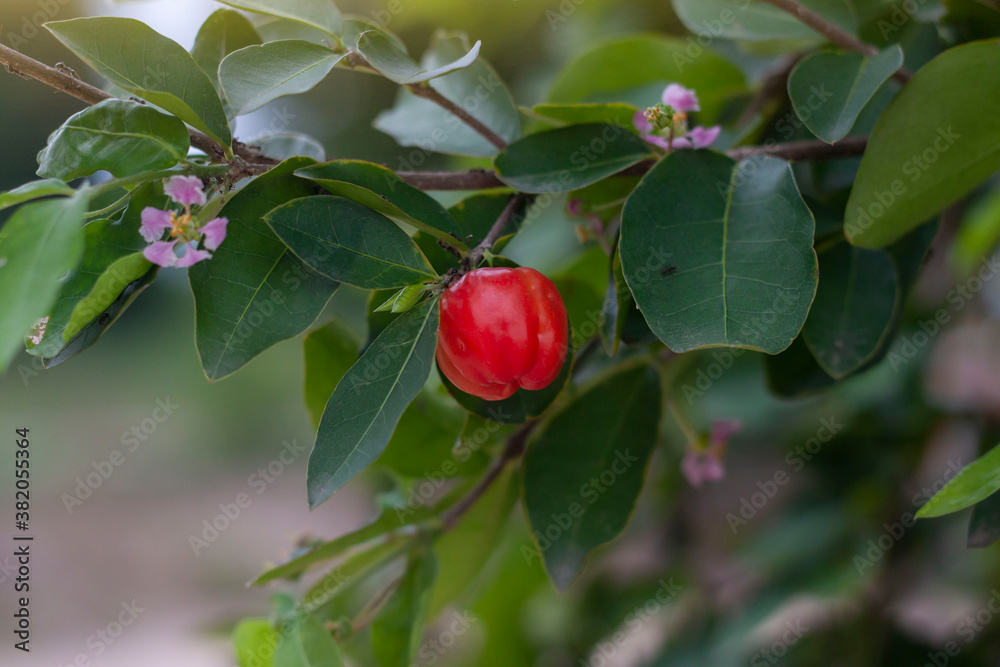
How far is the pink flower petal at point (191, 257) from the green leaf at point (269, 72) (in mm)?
89

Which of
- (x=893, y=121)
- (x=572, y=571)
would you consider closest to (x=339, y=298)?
(x=572, y=571)

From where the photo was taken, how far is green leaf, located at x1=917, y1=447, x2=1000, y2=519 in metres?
0.42

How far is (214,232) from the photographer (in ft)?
1.38

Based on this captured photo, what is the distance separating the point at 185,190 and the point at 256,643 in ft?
1.35

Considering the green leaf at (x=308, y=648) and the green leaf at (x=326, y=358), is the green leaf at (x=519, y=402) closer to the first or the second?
the green leaf at (x=326, y=358)

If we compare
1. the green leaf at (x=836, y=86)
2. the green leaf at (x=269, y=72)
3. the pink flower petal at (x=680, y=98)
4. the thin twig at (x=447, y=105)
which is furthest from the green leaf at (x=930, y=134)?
the green leaf at (x=269, y=72)

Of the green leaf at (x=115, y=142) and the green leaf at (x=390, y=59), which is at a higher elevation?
the green leaf at (x=115, y=142)

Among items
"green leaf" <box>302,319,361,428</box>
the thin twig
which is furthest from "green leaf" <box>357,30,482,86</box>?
"green leaf" <box>302,319,361,428</box>

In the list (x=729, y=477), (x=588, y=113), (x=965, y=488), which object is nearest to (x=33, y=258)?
(x=588, y=113)

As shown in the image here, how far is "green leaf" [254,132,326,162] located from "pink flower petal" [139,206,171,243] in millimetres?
152

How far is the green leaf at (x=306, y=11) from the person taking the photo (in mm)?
486

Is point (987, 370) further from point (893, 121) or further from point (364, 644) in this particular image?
point (364, 644)

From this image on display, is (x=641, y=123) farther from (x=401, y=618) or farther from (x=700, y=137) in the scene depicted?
(x=401, y=618)

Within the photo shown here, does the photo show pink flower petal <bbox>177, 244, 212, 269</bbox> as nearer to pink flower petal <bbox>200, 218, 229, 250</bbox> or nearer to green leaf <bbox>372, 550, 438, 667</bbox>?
pink flower petal <bbox>200, 218, 229, 250</bbox>
